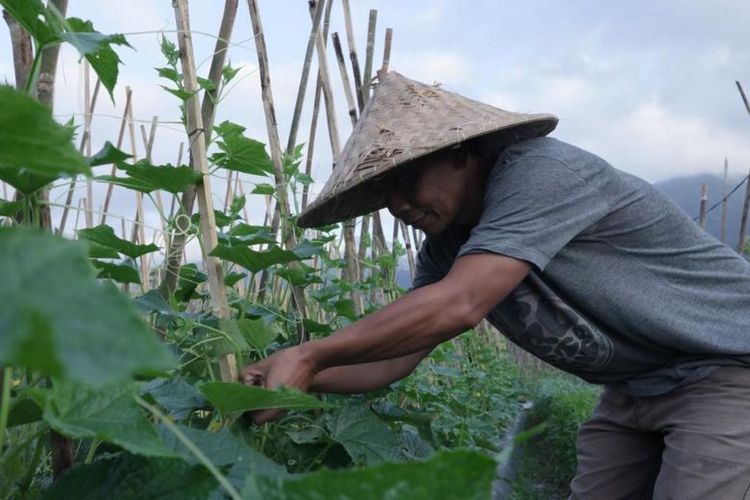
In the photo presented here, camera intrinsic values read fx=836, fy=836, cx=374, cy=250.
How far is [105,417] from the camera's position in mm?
604

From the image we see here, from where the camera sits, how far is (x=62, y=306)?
274 millimetres

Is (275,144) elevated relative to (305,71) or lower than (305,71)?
lower

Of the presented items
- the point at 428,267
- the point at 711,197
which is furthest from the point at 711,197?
the point at 428,267

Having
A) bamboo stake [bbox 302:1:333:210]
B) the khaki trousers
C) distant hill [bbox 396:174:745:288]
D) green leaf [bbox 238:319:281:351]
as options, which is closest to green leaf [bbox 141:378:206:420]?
green leaf [bbox 238:319:281:351]

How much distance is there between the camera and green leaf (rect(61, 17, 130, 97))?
0.73m

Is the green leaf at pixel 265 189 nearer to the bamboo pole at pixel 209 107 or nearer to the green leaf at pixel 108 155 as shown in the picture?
the bamboo pole at pixel 209 107

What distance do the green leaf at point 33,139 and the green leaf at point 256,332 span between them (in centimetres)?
97

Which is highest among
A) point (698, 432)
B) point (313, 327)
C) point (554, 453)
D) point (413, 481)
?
point (413, 481)

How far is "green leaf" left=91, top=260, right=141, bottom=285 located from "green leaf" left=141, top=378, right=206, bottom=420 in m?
0.16

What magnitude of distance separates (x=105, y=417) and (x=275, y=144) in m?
1.42

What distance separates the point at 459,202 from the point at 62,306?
1.55 meters

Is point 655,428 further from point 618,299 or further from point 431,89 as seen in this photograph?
point 431,89

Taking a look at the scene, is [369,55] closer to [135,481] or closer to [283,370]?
[283,370]

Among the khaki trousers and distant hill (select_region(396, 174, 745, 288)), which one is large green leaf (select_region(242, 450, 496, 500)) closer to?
the khaki trousers
